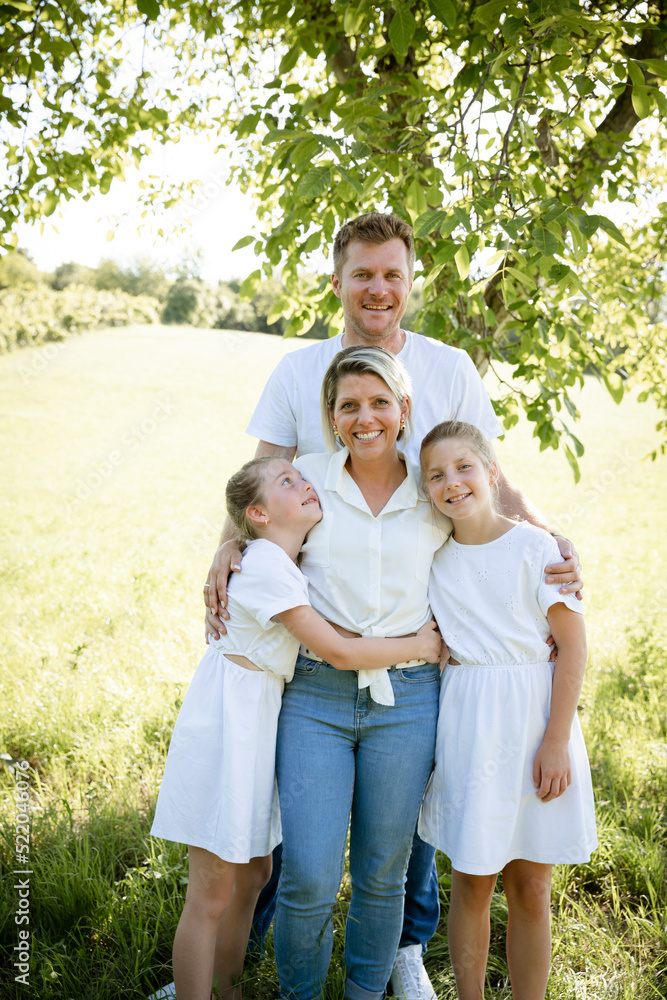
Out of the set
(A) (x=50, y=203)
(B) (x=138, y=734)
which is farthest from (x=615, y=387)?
(B) (x=138, y=734)

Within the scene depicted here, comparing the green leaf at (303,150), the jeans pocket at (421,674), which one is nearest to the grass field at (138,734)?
the jeans pocket at (421,674)

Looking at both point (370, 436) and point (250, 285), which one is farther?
point (250, 285)

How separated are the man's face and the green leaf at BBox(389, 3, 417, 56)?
2.08 ft

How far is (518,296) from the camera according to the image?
12.4 ft

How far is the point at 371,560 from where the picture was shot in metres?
2.14

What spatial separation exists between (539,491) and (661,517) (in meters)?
2.36

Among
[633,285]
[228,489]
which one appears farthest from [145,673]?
[633,285]

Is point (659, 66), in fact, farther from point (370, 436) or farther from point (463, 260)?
point (370, 436)

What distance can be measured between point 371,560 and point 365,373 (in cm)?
58

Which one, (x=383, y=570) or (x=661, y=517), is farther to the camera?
(x=661, y=517)

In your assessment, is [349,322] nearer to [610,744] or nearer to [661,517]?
[610,744]

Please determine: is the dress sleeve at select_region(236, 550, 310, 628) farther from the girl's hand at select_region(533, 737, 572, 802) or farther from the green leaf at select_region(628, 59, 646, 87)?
the green leaf at select_region(628, 59, 646, 87)

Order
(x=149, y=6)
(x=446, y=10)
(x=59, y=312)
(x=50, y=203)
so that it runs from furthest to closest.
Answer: (x=59, y=312) < (x=50, y=203) < (x=149, y=6) < (x=446, y=10)

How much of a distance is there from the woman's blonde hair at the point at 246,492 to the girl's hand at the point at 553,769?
1.12 meters
